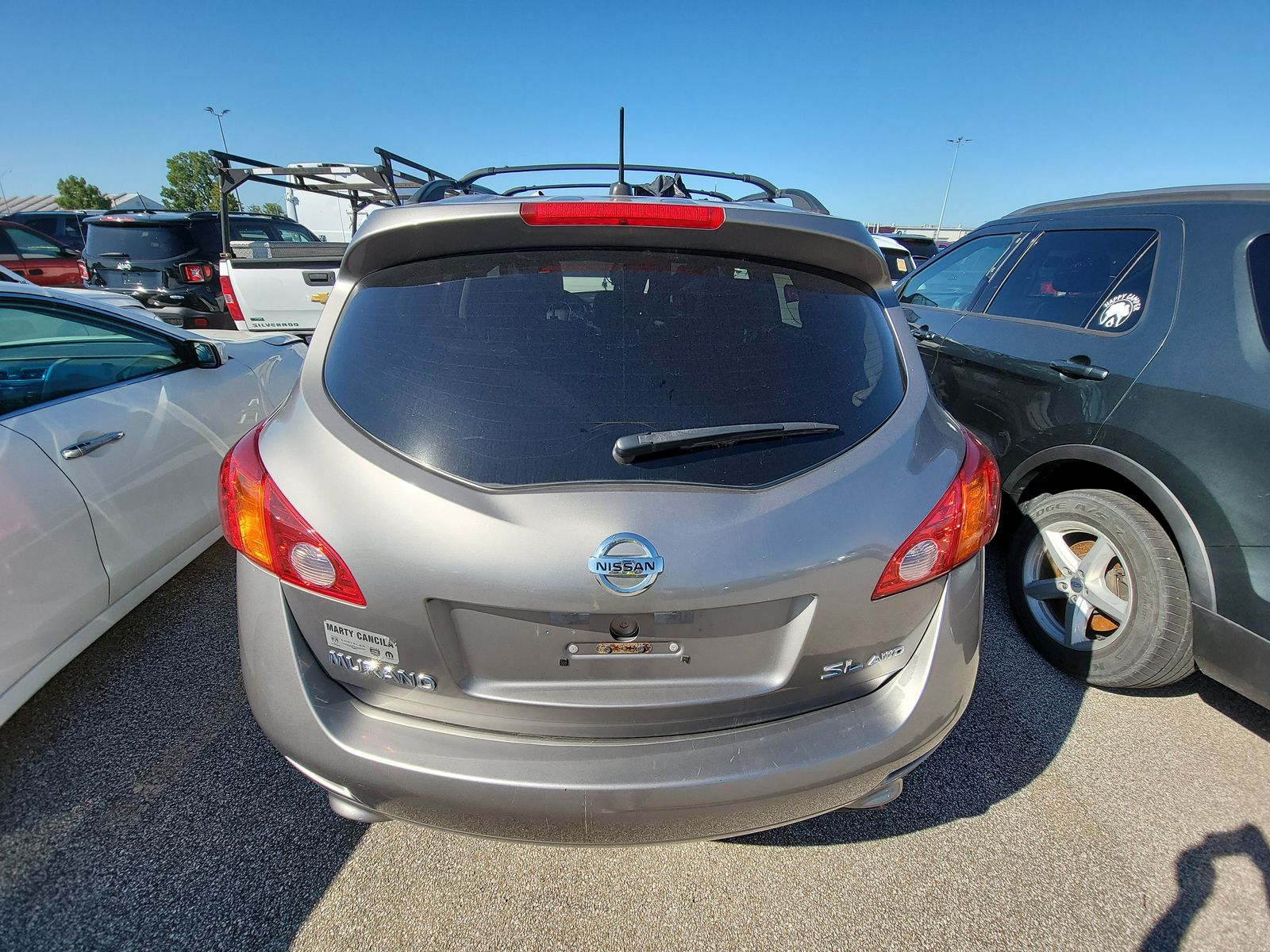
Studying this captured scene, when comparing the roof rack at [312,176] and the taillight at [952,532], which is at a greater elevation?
the roof rack at [312,176]

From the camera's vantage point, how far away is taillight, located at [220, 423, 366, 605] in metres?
1.29

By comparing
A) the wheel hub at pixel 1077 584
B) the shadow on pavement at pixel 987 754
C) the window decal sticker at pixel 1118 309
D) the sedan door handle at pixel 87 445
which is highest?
the window decal sticker at pixel 1118 309

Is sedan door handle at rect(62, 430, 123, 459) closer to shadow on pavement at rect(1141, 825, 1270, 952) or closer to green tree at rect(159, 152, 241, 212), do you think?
shadow on pavement at rect(1141, 825, 1270, 952)

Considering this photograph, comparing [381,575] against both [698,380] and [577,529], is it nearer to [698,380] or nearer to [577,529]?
[577,529]

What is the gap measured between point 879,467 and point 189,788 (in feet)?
7.47

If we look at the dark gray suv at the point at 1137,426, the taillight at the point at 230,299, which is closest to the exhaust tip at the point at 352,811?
the dark gray suv at the point at 1137,426

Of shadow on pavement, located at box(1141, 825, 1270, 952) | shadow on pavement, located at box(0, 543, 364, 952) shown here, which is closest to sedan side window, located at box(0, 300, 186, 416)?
shadow on pavement, located at box(0, 543, 364, 952)

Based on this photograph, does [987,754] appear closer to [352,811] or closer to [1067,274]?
[352,811]

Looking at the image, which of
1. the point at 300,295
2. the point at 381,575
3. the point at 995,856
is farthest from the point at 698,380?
the point at 300,295

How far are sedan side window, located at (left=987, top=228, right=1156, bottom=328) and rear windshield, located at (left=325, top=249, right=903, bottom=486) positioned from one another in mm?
1834

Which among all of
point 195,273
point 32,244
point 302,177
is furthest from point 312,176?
point 32,244

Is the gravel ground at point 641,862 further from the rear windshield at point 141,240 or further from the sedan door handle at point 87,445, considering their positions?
the rear windshield at point 141,240

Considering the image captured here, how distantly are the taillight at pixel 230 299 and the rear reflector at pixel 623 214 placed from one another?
5917mm

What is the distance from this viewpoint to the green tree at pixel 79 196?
164ft
